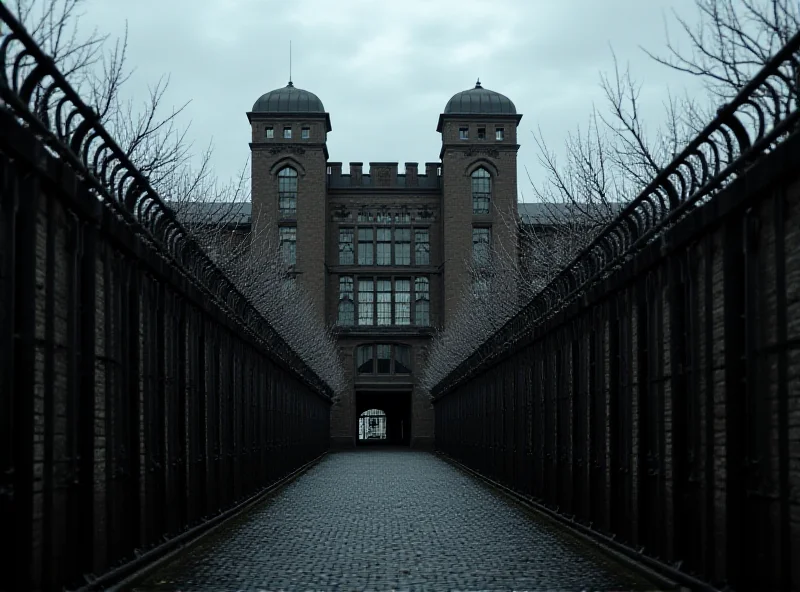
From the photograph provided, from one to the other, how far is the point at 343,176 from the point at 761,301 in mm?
62355

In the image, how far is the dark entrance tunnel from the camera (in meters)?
75.9

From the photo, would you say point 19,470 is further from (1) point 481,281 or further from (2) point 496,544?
(1) point 481,281

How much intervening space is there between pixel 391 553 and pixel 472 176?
55.8 m

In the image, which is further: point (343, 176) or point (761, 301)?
point (343, 176)

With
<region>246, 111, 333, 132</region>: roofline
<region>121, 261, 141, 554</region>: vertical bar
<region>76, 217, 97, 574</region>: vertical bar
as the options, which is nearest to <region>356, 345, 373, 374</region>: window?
<region>246, 111, 333, 132</region>: roofline

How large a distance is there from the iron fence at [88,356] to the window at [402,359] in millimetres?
51284

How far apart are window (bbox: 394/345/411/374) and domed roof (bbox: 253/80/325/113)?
13827 millimetres

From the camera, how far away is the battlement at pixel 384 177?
2692 inches

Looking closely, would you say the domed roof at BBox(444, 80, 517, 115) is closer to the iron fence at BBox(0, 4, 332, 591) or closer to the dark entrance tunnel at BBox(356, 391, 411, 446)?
the dark entrance tunnel at BBox(356, 391, 411, 446)

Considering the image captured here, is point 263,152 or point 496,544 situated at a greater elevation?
point 263,152

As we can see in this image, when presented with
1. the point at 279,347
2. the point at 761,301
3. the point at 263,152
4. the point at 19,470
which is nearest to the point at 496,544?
the point at 761,301

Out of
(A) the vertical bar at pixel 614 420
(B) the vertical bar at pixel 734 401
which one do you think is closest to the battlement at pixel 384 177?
(A) the vertical bar at pixel 614 420

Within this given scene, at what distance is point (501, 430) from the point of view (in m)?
22.2

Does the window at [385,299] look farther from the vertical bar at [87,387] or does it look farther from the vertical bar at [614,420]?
the vertical bar at [87,387]
